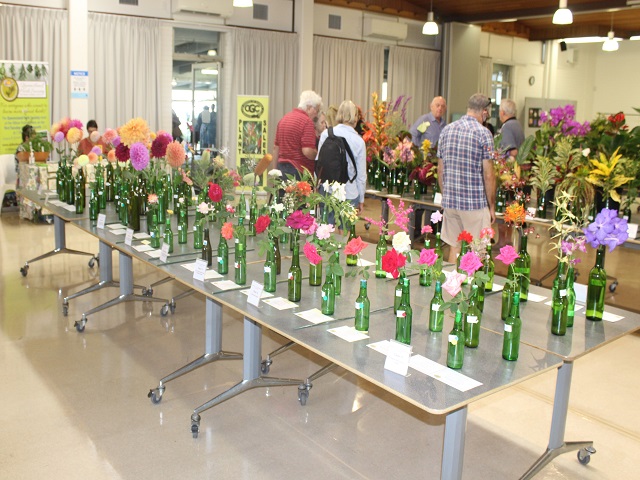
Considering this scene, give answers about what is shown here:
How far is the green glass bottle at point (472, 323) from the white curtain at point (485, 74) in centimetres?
1212

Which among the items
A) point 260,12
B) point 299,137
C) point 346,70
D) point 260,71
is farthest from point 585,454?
point 346,70

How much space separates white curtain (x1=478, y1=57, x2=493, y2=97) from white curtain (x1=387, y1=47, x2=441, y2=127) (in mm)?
1048

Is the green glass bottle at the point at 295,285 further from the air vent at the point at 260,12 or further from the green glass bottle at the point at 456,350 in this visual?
the air vent at the point at 260,12

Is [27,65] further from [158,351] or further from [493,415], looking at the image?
[493,415]

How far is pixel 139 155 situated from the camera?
441 cm

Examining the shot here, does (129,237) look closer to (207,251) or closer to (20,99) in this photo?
(207,251)

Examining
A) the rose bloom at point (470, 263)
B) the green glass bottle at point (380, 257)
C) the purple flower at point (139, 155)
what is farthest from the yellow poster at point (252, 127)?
the rose bloom at point (470, 263)

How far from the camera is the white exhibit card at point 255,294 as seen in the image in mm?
2842

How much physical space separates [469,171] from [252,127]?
6.58 meters

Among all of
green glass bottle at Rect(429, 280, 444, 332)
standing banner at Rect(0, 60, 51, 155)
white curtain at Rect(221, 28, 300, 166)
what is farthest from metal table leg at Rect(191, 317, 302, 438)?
white curtain at Rect(221, 28, 300, 166)

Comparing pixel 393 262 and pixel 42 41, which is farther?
pixel 42 41

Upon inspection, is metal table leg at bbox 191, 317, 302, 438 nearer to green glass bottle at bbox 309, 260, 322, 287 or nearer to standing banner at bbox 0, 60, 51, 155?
green glass bottle at bbox 309, 260, 322, 287

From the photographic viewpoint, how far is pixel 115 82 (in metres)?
9.80

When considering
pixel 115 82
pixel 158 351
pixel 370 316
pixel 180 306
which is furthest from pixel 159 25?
pixel 370 316
